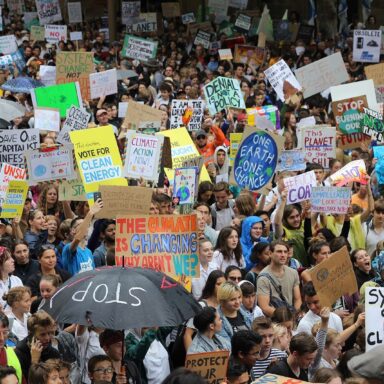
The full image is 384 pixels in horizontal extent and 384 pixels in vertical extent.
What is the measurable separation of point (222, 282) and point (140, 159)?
436 centimetres

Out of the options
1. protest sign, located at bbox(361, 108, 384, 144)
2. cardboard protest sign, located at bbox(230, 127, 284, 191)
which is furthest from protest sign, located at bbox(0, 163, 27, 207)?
protest sign, located at bbox(361, 108, 384, 144)

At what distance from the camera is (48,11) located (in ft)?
94.7

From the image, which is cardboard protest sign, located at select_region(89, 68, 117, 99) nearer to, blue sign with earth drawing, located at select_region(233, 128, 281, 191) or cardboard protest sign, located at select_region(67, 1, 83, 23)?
blue sign with earth drawing, located at select_region(233, 128, 281, 191)

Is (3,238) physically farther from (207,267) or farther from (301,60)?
(301,60)

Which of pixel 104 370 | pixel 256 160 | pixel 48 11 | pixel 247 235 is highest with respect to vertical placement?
pixel 48 11

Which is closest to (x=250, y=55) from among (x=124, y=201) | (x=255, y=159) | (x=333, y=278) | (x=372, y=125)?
(x=372, y=125)

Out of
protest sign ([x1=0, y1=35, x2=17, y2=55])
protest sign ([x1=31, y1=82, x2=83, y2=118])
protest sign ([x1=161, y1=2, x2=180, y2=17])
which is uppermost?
protest sign ([x1=161, y1=2, x2=180, y2=17])

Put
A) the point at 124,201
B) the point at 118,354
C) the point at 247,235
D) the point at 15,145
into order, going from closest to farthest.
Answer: the point at 118,354, the point at 124,201, the point at 247,235, the point at 15,145

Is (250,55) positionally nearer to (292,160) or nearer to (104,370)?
(292,160)

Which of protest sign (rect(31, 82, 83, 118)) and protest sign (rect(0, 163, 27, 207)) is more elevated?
protest sign (rect(31, 82, 83, 118))

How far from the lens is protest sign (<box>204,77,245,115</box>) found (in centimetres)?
1714

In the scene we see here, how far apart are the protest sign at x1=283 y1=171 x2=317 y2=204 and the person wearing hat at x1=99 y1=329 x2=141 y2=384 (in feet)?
16.3

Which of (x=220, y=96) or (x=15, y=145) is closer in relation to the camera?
(x=15, y=145)

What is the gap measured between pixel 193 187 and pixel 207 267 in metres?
1.98
